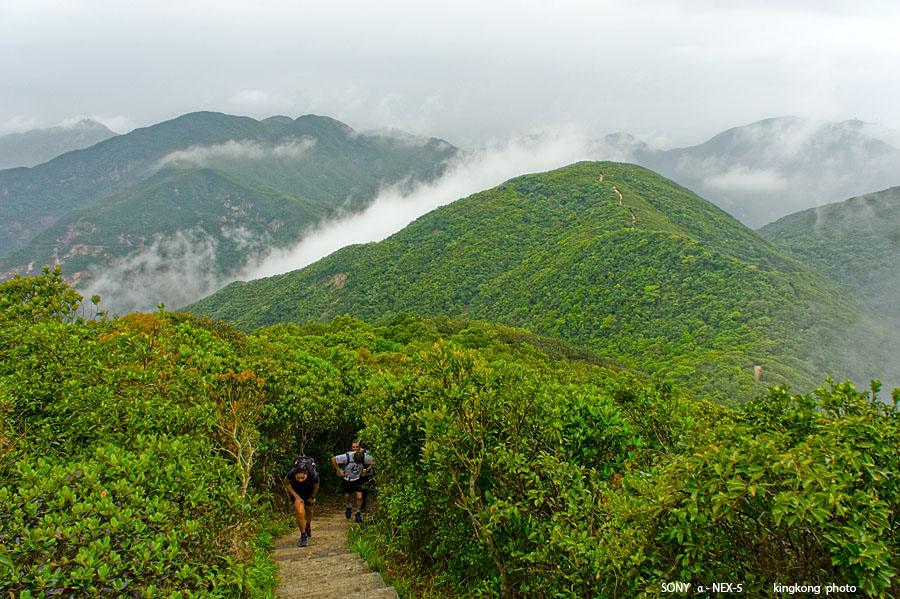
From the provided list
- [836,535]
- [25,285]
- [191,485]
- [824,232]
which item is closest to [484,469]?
[191,485]

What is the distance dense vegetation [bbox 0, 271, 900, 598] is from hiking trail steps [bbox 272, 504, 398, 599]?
52cm

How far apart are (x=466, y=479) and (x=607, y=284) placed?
236 feet

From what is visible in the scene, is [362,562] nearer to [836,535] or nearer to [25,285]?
[836,535]

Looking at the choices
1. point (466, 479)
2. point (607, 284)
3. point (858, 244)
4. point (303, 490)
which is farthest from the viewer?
point (858, 244)

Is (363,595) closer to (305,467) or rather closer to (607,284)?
(305,467)

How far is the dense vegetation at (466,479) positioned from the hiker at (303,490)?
0.84 meters

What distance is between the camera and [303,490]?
30.1ft

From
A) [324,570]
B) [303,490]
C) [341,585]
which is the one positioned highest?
[303,490]

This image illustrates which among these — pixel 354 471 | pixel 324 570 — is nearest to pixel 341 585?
pixel 324 570

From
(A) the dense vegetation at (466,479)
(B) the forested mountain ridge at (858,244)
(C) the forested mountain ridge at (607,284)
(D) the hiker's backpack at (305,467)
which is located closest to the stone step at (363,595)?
(A) the dense vegetation at (466,479)

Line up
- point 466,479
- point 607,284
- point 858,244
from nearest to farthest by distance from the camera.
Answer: point 466,479
point 607,284
point 858,244

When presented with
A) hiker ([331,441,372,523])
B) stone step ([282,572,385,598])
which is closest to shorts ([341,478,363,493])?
hiker ([331,441,372,523])

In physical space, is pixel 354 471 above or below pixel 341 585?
above

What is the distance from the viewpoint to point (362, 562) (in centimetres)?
827
